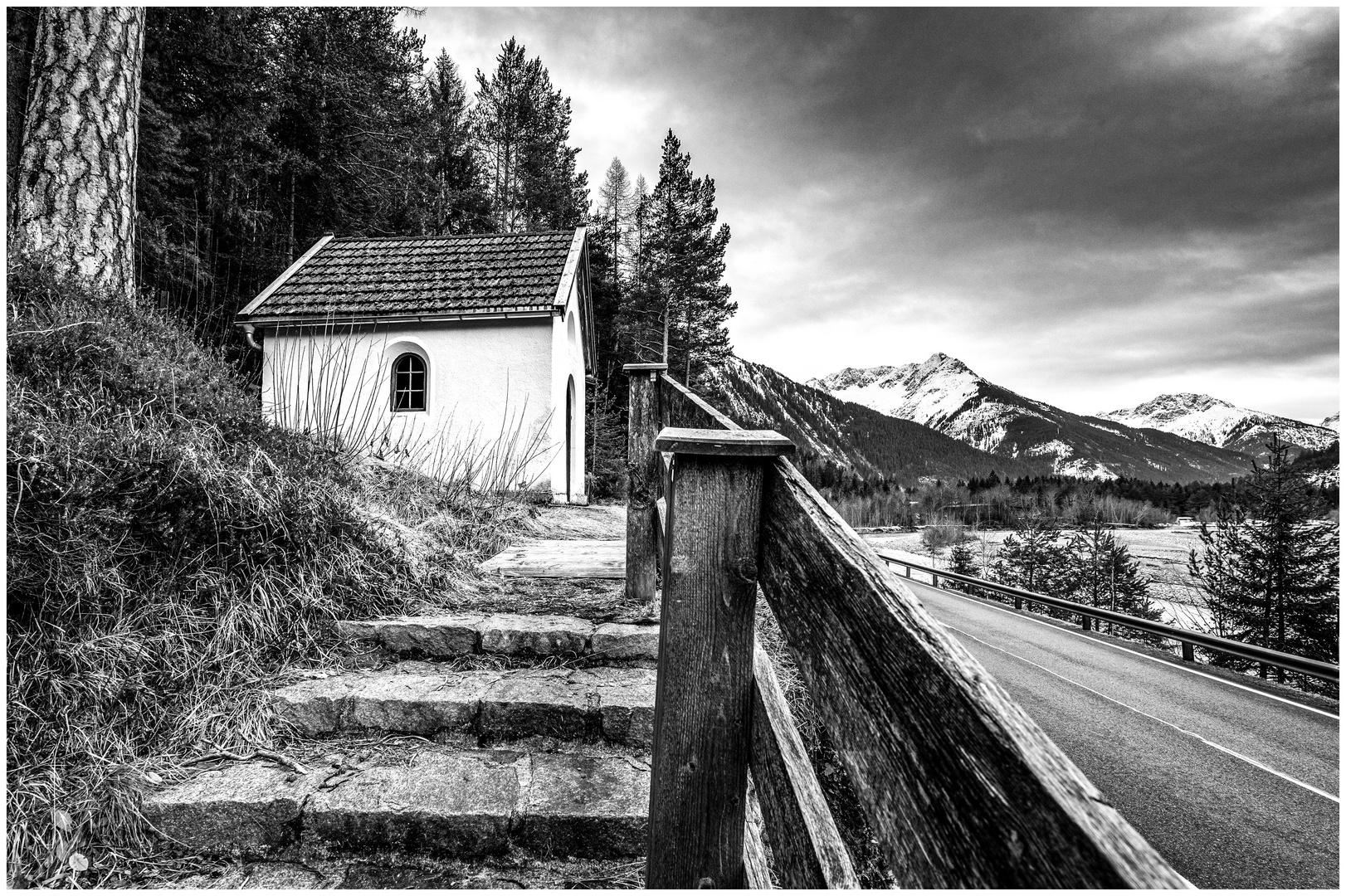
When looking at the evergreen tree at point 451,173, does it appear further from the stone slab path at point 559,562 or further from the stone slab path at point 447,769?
the stone slab path at point 447,769

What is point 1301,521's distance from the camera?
20.0 meters

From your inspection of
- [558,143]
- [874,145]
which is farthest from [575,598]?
[558,143]

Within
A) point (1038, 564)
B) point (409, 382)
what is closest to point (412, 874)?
point (409, 382)

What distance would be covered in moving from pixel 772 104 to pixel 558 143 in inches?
1148

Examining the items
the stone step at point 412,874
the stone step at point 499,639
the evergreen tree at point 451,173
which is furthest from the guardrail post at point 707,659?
the evergreen tree at point 451,173

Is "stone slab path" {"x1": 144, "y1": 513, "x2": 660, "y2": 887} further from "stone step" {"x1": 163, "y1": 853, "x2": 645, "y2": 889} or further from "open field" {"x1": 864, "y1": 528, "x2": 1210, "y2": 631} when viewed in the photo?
"open field" {"x1": 864, "y1": 528, "x2": 1210, "y2": 631}

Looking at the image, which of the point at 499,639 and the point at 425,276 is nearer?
the point at 499,639

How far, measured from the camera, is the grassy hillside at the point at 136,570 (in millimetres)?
1816

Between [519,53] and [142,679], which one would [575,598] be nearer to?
[142,679]

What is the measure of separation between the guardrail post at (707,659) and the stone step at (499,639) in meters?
1.46

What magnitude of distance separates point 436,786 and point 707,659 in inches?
53.9

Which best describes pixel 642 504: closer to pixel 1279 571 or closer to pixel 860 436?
pixel 1279 571

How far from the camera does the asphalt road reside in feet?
24.3

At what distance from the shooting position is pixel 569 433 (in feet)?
36.6
